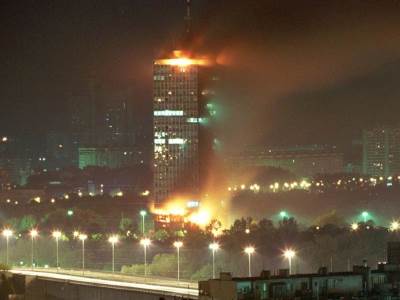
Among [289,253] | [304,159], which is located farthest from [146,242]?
[304,159]

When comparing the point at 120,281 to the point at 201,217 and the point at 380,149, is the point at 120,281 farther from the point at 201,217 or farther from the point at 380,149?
the point at 380,149

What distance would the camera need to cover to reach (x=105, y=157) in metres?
95.2

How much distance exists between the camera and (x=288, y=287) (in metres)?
26.0

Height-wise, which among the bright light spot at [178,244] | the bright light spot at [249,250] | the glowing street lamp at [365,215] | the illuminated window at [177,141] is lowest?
the bright light spot at [249,250]

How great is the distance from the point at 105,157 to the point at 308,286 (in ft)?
227

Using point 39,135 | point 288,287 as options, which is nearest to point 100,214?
point 288,287

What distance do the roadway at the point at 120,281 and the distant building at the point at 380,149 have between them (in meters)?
47.0

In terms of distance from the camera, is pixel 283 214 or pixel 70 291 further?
pixel 283 214

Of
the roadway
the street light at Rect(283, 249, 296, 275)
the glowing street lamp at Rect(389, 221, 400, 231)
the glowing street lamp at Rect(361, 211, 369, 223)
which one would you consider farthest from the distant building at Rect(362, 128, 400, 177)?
the roadway

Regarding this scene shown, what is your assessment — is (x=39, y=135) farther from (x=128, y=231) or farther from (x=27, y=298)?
(x=27, y=298)

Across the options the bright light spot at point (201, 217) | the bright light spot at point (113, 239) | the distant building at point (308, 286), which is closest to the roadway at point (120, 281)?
the distant building at point (308, 286)

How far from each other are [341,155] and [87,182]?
15.0 meters

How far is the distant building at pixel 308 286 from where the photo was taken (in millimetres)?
25266

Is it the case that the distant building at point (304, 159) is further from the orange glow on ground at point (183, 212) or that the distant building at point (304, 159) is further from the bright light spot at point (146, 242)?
the bright light spot at point (146, 242)
